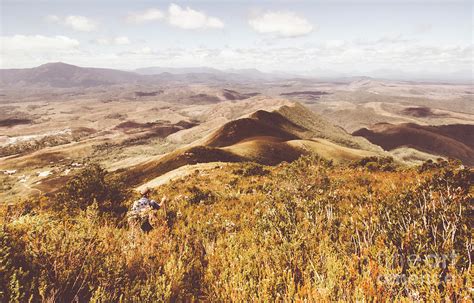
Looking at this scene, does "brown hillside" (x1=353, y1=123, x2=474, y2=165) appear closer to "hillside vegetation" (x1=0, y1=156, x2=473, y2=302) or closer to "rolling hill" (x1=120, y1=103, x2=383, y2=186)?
"rolling hill" (x1=120, y1=103, x2=383, y2=186)

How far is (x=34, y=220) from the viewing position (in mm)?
4348

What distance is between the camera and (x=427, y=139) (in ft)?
355

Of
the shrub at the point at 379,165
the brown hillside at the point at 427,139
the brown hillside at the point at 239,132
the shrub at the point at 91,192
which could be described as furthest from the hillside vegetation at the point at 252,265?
the brown hillside at the point at 427,139

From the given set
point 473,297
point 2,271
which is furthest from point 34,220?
point 473,297

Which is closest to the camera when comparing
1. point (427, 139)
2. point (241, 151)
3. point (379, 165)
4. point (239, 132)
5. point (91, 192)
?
point (91, 192)

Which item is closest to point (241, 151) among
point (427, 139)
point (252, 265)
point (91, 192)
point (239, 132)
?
point (239, 132)

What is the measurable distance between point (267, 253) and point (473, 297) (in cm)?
235

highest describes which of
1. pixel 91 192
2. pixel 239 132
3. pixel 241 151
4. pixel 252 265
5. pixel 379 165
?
pixel 252 265

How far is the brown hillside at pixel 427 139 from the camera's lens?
99738 millimetres

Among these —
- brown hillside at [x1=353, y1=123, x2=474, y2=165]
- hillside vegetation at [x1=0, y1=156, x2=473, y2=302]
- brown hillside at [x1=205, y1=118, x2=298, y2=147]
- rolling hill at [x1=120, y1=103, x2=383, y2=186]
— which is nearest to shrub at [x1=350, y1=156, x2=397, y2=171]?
hillside vegetation at [x1=0, y1=156, x2=473, y2=302]

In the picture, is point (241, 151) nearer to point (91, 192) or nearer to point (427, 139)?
point (91, 192)

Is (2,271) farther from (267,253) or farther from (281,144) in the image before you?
(281,144)

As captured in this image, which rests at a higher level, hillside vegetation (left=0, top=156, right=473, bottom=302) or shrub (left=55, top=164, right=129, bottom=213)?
hillside vegetation (left=0, top=156, right=473, bottom=302)

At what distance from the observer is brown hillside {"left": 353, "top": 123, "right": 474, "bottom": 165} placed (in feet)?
327
